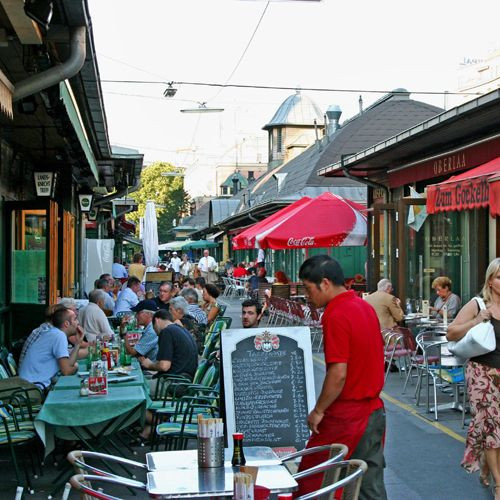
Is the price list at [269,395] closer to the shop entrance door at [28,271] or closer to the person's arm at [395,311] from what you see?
the person's arm at [395,311]

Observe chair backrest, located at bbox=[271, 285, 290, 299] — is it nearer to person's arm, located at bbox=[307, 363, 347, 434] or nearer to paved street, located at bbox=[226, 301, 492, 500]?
paved street, located at bbox=[226, 301, 492, 500]

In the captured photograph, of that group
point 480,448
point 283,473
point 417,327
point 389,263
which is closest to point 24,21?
point 283,473

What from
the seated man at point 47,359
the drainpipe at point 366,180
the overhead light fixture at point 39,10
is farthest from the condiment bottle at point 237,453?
the drainpipe at point 366,180

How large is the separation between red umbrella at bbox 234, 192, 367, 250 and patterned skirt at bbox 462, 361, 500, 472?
11306 millimetres

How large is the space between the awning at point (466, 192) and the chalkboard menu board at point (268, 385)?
11.5ft

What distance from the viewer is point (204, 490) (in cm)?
429

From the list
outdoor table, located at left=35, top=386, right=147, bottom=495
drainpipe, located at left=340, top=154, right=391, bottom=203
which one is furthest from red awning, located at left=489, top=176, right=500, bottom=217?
drainpipe, located at left=340, top=154, right=391, bottom=203

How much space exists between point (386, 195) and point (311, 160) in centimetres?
1575

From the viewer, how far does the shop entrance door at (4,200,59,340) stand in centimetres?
1423

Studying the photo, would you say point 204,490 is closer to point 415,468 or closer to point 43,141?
point 415,468

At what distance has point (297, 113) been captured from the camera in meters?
73.5

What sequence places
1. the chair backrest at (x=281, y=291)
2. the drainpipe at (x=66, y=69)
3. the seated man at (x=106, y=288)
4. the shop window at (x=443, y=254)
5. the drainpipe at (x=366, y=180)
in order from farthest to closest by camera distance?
the chair backrest at (x=281, y=291), the drainpipe at (x=366, y=180), the seated man at (x=106, y=288), the shop window at (x=443, y=254), the drainpipe at (x=66, y=69)

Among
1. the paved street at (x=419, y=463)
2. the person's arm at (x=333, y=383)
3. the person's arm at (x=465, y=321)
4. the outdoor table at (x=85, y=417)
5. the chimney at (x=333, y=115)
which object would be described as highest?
the chimney at (x=333, y=115)

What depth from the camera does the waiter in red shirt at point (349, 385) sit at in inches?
200
